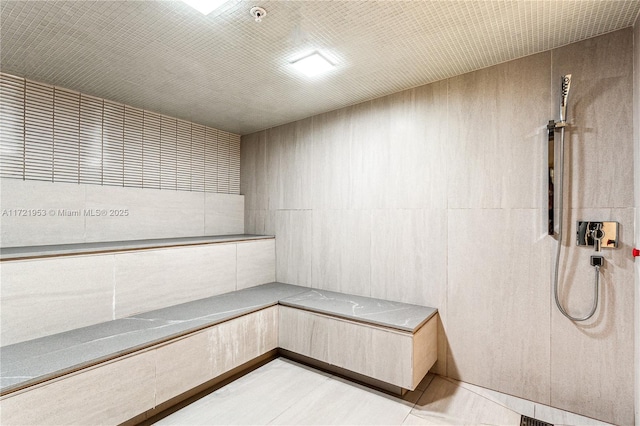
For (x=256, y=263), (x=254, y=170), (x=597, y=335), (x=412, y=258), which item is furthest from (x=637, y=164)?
(x=254, y=170)

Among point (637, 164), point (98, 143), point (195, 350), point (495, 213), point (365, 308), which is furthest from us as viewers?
point (98, 143)

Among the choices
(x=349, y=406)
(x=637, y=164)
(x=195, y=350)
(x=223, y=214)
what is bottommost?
(x=349, y=406)

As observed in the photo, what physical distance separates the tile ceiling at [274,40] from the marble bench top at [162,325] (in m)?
1.83

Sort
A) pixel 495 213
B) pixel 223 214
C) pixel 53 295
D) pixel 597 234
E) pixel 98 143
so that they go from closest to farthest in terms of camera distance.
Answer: pixel 597 234 → pixel 53 295 → pixel 495 213 → pixel 98 143 → pixel 223 214

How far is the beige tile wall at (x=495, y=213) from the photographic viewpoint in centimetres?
188

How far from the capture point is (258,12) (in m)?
1.62

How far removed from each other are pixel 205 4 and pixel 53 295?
200 centimetres

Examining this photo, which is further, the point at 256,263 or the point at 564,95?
the point at 256,263

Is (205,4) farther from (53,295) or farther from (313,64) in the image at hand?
(53,295)

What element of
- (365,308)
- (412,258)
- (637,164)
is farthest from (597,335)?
(365,308)

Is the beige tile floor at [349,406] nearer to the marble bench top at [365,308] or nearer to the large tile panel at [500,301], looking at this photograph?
the large tile panel at [500,301]

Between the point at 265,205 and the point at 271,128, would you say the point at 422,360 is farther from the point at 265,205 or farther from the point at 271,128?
the point at 271,128

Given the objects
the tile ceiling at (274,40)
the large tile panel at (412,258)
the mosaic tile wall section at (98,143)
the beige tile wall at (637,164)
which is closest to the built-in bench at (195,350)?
the large tile panel at (412,258)

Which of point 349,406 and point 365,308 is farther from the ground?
point 365,308
